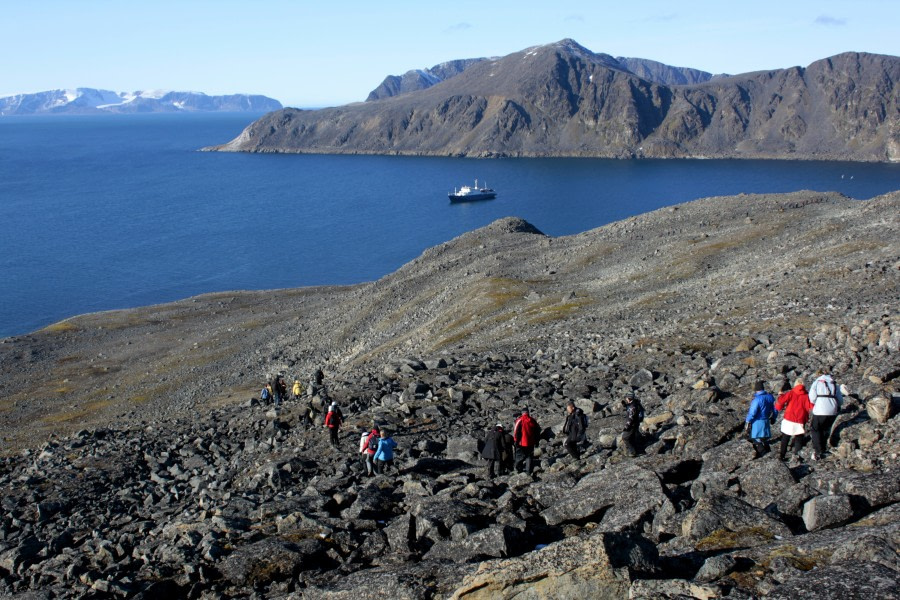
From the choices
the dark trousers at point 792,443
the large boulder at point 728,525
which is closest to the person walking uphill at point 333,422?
the dark trousers at point 792,443

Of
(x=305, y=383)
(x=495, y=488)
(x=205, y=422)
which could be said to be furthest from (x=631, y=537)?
(x=305, y=383)

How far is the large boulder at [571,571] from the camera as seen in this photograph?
11.4 meters

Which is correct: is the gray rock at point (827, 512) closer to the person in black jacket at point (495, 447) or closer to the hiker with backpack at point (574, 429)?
the hiker with backpack at point (574, 429)

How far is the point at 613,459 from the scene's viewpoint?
19969 mm

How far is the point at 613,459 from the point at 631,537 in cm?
766

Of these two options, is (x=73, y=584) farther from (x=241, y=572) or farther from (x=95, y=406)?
(x=95, y=406)

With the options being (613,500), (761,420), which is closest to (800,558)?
(613,500)

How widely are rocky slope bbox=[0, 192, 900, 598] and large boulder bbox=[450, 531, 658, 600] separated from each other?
0.13 ft

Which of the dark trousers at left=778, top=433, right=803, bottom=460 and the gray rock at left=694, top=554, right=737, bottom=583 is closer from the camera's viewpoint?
the gray rock at left=694, top=554, right=737, bottom=583

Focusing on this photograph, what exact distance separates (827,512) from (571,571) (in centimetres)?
517

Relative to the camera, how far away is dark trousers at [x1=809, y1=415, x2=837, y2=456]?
54.6ft

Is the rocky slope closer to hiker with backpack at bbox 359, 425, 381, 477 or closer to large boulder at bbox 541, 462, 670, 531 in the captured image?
large boulder at bbox 541, 462, 670, 531

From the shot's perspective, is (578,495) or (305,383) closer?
(578,495)

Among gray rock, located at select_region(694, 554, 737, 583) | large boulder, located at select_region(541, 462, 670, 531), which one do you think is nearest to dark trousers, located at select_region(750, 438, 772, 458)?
large boulder, located at select_region(541, 462, 670, 531)
